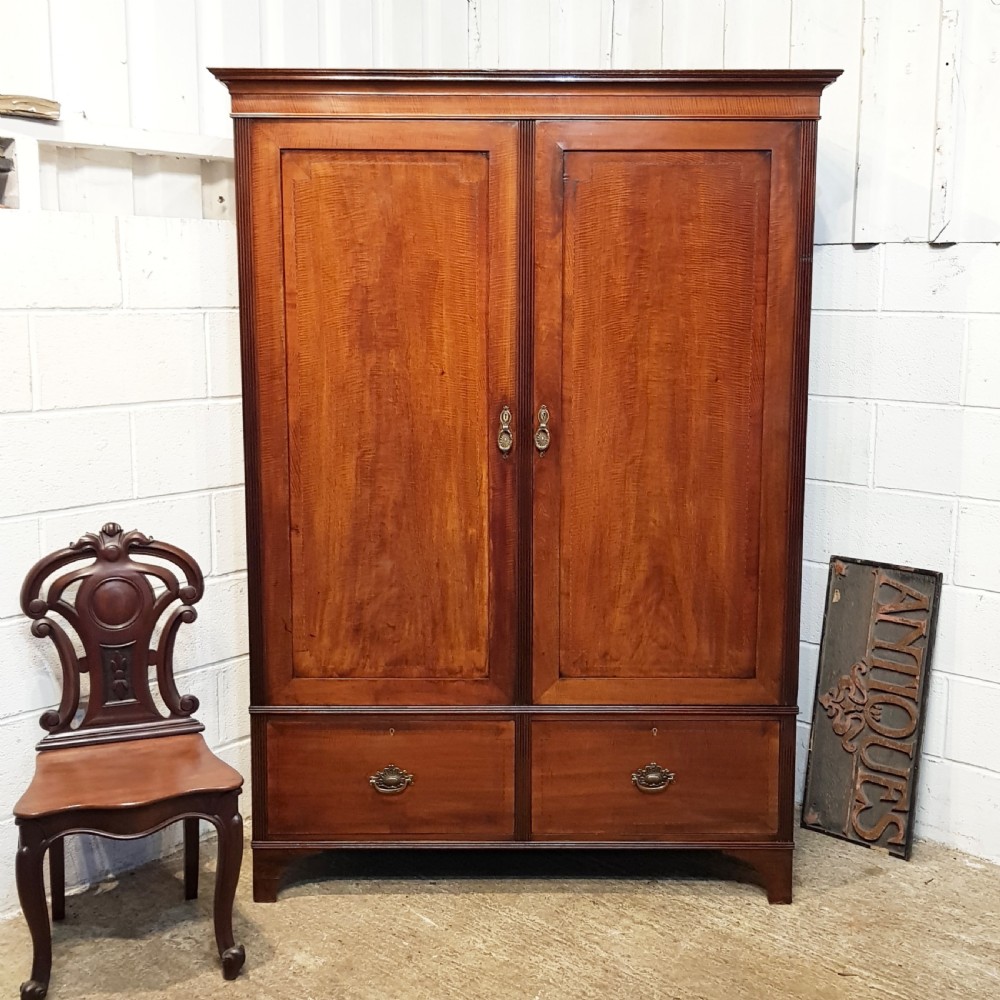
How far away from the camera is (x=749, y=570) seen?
2.55 m

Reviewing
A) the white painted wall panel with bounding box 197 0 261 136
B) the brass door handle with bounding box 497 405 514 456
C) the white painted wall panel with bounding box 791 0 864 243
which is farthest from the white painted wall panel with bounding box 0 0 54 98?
the white painted wall panel with bounding box 791 0 864 243

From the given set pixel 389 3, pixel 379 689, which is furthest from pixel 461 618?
pixel 389 3

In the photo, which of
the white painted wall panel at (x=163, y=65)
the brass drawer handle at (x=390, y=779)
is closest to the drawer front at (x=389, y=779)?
the brass drawer handle at (x=390, y=779)

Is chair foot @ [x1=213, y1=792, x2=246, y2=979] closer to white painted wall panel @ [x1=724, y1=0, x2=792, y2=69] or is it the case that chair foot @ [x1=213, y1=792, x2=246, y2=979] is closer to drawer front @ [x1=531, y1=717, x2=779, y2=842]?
drawer front @ [x1=531, y1=717, x2=779, y2=842]

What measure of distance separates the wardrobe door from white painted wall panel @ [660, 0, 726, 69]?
2.24ft

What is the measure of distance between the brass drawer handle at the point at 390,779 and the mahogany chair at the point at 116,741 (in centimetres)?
Answer: 36

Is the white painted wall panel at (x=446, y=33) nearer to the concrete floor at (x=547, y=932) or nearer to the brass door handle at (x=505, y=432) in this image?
the brass door handle at (x=505, y=432)

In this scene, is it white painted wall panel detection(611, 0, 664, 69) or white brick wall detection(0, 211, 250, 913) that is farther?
white painted wall panel detection(611, 0, 664, 69)

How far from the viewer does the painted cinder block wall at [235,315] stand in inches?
99.7

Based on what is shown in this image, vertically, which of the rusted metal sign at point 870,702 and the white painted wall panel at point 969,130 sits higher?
the white painted wall panel at point 969,130

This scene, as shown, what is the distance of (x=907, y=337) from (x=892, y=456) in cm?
29

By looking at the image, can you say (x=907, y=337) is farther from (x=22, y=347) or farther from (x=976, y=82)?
(x=22, y=347)

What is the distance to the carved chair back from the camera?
8.02ft

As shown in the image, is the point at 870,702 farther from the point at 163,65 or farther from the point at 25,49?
the point at 25,49
